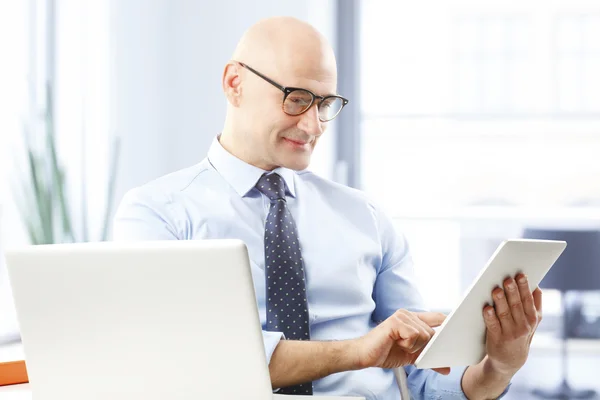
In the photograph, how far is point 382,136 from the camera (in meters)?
3.63

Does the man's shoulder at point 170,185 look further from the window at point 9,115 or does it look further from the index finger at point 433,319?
the window at point 9,115

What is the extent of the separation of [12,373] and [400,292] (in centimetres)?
82

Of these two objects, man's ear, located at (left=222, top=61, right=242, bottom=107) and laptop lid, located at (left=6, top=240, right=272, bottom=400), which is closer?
laptop lid, located at (left=6, top=240, right=272, bottom=400)

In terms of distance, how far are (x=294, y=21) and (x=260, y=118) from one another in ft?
0.75

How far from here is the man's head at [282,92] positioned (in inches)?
63.6

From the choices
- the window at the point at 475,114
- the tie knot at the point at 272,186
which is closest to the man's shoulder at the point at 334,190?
the tie knot at the point at 272,186

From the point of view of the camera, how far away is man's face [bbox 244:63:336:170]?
5.30 ft

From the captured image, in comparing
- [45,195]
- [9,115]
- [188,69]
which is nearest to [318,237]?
[45,195]

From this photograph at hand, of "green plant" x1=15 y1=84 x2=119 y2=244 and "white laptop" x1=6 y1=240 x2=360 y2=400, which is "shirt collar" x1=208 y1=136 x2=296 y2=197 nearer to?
"white laptop" x1=6 y1=240 x2=360 y2=400

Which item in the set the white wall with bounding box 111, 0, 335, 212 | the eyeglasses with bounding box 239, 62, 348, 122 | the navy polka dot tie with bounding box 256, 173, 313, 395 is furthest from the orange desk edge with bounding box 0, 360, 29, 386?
the white wall with bounding box 111, 0, 335, 212

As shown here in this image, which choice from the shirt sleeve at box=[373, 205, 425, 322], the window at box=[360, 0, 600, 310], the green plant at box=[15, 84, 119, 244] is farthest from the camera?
the window at box=[360, 0, 600, 310]

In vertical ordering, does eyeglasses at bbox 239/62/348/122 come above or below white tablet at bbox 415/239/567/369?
above

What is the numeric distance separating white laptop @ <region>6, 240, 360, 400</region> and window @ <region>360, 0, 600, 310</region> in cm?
265

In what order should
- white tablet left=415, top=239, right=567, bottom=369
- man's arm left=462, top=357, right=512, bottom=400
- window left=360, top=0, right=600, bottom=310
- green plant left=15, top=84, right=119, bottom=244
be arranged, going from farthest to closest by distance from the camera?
window left=360, top=0, right=600, bottom=310, green plant left=15, top=84, right=119, bottom=244, man's arm left=462, top=357, right=512, bottom=400, white tablet left=415, top=239, right=567, bottom=369
